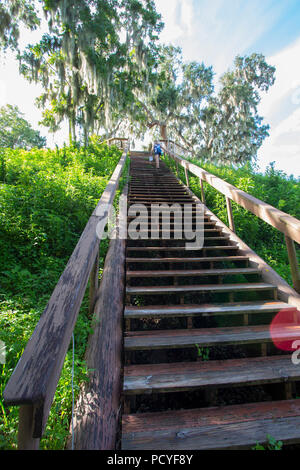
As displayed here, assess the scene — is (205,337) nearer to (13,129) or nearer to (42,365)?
(42,365)

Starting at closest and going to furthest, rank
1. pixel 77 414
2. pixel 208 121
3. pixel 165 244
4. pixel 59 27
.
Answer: pixel 77 414, pixel 165 244, pixel 59 27, pixel 208 121

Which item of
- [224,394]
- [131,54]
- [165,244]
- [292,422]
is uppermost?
[131,54]

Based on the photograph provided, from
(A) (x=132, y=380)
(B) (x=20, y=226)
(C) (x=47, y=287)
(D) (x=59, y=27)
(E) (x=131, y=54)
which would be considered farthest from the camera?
(E) (x=131, y=54)

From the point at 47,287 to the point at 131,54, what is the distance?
58.3 feet

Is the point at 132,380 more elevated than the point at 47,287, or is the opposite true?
the point at 47,287

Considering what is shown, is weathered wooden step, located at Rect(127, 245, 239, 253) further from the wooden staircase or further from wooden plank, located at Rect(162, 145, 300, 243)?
wooden plank, located at Rect(162, 145, 300, 243)

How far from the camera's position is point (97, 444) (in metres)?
1.32

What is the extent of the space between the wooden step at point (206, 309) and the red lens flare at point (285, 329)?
0.07 metres

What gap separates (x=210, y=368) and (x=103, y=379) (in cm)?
87

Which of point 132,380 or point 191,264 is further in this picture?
point 191,264

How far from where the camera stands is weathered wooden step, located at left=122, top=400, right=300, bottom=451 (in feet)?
4.67

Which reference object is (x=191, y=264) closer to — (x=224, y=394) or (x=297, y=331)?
(x=297, y=331)

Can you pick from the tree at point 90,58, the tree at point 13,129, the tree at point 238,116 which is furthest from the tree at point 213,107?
the tree at point 13,129

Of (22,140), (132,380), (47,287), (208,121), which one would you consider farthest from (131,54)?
(22,140)
